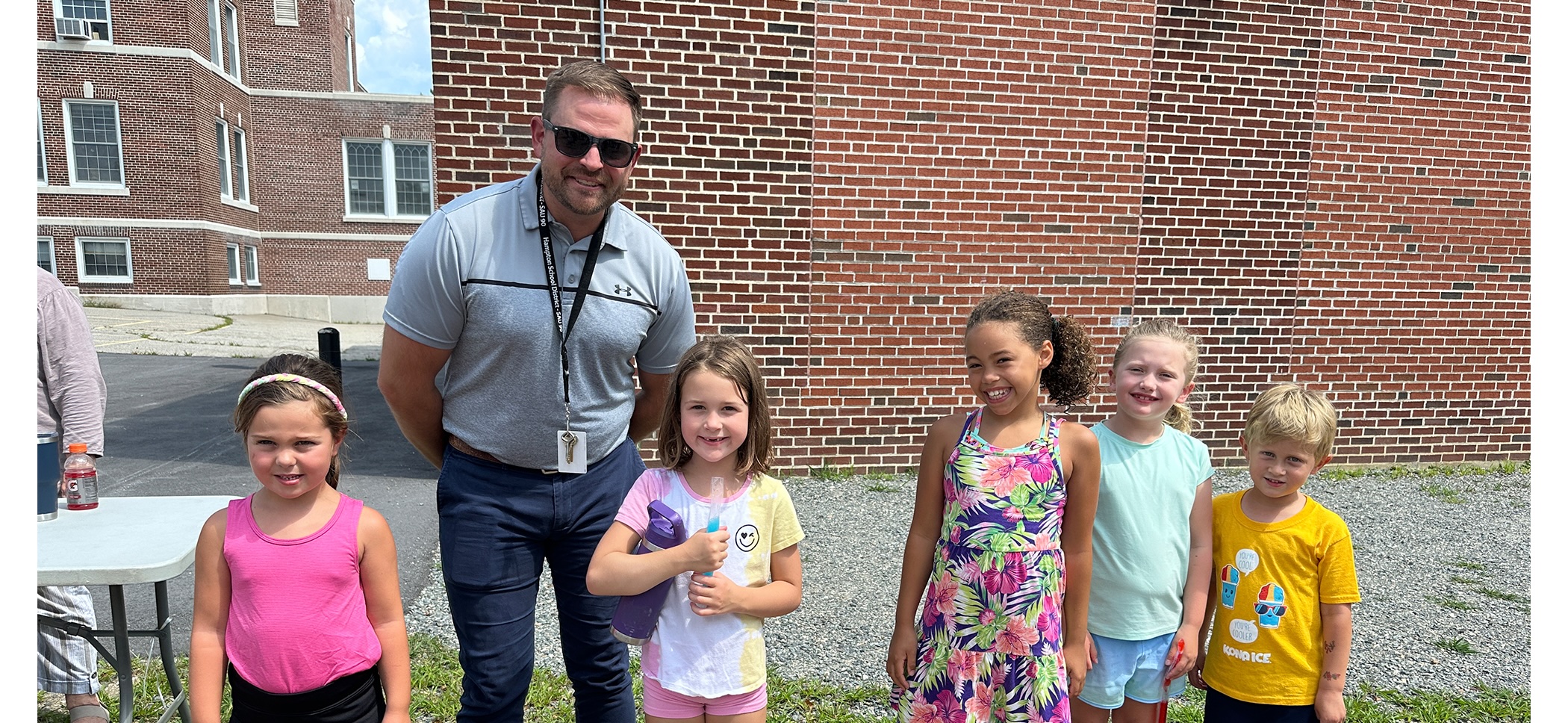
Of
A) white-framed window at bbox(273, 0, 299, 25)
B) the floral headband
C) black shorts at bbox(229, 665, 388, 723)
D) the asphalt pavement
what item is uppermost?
white-framed window at bbox(273, 0, 299, 25)

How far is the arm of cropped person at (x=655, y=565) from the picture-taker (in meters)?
1.87

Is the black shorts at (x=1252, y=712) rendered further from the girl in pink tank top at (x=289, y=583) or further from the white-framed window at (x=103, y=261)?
the white-framed window at (x=103, y=261)

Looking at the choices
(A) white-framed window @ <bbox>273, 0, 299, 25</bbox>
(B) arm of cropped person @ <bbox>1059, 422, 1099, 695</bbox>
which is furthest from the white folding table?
(A) white-framed window @ <bbox>273, 0, 299, 25</bbox>

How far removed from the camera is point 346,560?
1.89 metres

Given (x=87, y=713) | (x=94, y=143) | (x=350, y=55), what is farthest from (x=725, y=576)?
(x=350, y=55)

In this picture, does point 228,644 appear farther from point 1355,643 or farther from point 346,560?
point 1355,643

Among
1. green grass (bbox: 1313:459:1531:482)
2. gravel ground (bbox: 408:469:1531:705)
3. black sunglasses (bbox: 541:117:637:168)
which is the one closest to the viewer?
black sunglasses (bbox: 541:117:637:168)

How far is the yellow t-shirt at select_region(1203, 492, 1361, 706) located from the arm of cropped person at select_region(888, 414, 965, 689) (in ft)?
2.80

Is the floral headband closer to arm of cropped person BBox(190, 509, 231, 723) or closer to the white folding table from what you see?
arm of cropped person BBox(190, 509, 231, 723)

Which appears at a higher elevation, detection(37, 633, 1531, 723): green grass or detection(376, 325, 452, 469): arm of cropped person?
detection(376, 325, 452, 469): arm of cropped person

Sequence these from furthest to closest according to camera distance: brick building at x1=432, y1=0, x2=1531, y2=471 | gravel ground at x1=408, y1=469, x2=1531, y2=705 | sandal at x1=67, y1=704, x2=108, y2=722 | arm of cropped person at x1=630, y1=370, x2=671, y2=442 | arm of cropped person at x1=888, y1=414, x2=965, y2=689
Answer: brick building at x1=432, y1=0, x2=1531, y2=471 < gravel ground at x1=408, y1=469, x2=1531, y2=705 < sandal at x1=67, y1=704, x2=108, y2=722 < arm of cropped person at x1=630, y1=370, x2=671, y2=442 < arm of cropped person at x1=888, y1=414, x2=965, y2=689

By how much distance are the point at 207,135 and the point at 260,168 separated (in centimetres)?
390

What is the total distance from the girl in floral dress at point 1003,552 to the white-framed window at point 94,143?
1224 inches

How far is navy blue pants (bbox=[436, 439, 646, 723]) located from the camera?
86.4 inches
